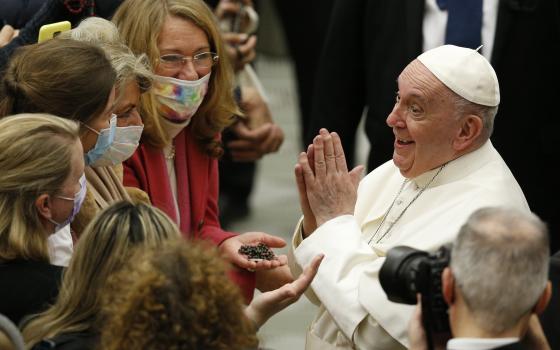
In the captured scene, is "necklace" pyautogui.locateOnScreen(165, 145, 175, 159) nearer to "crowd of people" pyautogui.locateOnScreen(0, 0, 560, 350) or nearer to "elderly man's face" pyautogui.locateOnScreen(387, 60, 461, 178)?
"crowd of people" pyautogui.locateOnScreen(0, 0, 560, 350)

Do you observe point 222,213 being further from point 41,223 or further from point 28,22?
point 41,223

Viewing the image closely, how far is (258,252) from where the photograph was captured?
15.2 ft

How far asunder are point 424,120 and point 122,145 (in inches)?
41.0

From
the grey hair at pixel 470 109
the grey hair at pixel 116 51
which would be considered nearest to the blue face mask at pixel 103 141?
the grey hair at pixel 116 51

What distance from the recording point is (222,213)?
28.7 ft

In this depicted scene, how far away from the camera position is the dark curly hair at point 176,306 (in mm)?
3168

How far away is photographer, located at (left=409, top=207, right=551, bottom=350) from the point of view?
3.21m

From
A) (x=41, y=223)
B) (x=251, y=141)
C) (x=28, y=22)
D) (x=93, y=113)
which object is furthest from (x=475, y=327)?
(x=251, y=141)

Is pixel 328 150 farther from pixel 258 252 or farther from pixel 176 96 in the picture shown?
pixel 176 96

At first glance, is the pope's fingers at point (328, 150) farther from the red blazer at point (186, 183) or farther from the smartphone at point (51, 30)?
the smartphone at point (51, 30)

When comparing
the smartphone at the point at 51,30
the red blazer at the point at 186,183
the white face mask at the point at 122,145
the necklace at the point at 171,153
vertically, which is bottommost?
the red blazer at the point at 186,183

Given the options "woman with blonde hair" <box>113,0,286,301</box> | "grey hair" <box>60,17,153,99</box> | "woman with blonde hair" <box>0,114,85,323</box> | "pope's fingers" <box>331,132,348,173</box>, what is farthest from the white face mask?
"pope's fingers" <box>331,132,348,173</box>

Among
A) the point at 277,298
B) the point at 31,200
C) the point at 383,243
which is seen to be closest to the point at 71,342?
the point at 31,200

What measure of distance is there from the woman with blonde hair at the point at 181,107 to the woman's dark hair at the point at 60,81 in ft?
1.91
